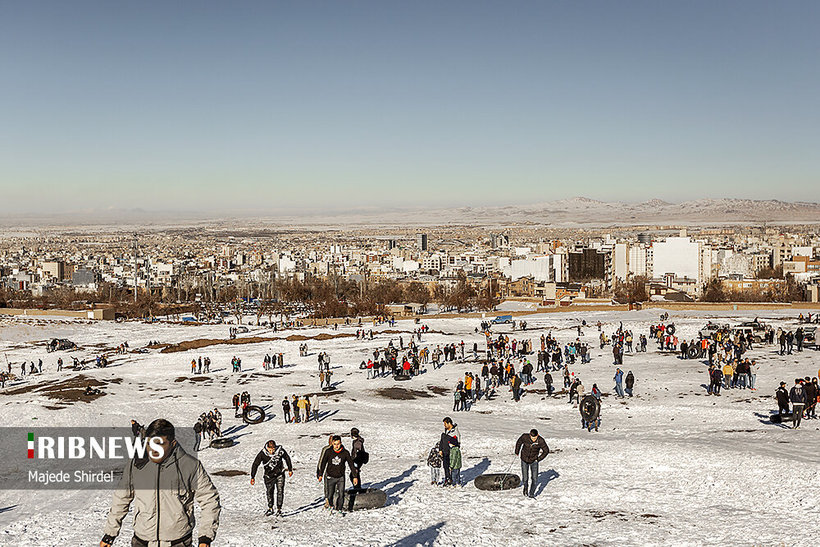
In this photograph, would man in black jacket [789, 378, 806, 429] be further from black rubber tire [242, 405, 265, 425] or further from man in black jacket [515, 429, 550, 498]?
black rubber tire [242, 405, 265, 425]

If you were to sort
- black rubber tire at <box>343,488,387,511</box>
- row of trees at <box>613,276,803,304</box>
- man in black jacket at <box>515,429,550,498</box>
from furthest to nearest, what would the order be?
row of trees at <box>613,276,803,304</box>
man in black jacket at <box>515,429,550,498</box>
black rubber tire at <box>343,488,387,511</box>

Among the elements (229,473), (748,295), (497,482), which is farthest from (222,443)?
(748,295)

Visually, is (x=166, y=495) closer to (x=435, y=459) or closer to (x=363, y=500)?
(x=363, y=500)

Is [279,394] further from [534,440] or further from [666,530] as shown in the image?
[666,530]

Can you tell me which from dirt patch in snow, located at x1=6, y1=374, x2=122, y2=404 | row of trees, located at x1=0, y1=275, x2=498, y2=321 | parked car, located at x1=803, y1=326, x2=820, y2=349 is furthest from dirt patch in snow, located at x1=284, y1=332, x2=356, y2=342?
parked car, located at x1=803, y1=326, x2=820, y2=349

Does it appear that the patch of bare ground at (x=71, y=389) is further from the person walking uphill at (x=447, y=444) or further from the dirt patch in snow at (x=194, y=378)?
the person walking uphill at (x=447, y=444)

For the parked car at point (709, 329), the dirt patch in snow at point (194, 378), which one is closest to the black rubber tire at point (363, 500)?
the dirt patch in snow at point (194, 378)

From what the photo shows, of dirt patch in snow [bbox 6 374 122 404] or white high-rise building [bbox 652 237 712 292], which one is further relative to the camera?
white high-rise building [bbox 652 237 712 292]
